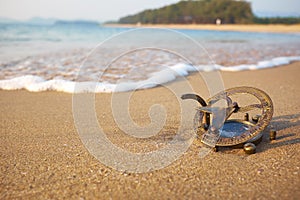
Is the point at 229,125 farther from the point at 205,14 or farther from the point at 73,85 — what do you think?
the point at 205,14

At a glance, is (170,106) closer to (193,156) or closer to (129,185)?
(193,156)

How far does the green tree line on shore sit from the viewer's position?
157ft

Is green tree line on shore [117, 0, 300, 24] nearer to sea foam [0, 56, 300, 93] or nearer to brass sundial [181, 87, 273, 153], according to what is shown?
sea foam [0, 56, 300, 93]

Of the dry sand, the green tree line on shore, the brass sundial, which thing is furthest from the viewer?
the green tree line on shore

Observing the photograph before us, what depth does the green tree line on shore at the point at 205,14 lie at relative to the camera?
157 ft

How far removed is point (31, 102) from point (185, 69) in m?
3.60

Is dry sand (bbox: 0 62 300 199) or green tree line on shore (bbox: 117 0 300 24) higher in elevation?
green tree line on shore (bbox: 117 0 300 24)

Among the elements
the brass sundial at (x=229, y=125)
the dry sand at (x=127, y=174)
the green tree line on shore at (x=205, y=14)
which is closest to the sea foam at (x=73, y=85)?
the dry sand at (x=127, y=174)

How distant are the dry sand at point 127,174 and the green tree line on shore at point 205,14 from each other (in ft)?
159

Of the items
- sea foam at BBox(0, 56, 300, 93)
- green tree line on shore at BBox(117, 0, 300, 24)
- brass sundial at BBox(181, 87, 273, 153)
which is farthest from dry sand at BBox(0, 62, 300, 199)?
green tree line on shore at BBox(117, 0, 300, 24)

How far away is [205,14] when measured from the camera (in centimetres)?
5353

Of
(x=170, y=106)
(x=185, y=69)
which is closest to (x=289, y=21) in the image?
(x=185, y=69)

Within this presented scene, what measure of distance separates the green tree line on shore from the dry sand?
48.5 m

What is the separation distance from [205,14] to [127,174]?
56.1m
